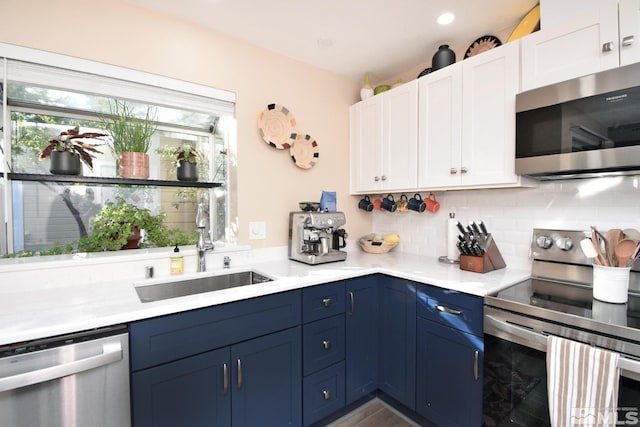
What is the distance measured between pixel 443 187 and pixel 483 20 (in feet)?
3.49

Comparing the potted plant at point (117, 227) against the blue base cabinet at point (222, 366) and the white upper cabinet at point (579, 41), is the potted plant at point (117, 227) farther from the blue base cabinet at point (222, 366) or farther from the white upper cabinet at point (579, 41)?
the white upper cabinet at point (579, 41)

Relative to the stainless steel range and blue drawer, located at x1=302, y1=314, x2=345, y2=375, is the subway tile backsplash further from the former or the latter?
blue drawer, located at x1=302, y1=314, x2=345, y2=375

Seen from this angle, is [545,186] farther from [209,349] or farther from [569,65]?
[209,349]

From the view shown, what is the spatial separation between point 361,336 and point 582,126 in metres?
1.61

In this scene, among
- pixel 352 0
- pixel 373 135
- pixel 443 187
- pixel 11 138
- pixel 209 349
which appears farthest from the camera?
pixel 373 135

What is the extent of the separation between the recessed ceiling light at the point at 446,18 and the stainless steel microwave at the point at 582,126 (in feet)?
2.22

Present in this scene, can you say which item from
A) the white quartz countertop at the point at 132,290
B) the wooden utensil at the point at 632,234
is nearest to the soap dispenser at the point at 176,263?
the white quartz countertop at the point at 132,290

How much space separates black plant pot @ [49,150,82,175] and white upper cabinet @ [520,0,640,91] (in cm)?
241

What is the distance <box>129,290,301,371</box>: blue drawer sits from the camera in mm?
1161

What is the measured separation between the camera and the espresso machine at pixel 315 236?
2033 millimetres

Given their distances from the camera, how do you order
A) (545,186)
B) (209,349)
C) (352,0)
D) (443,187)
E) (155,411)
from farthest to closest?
(443,187), (545,186), (352,0), (209,349), (155,411)

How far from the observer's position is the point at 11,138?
5.16 ft

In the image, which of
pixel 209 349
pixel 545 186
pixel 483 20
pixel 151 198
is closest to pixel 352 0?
pixel 483 20

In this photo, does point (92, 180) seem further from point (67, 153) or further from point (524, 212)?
point (524, 212)
